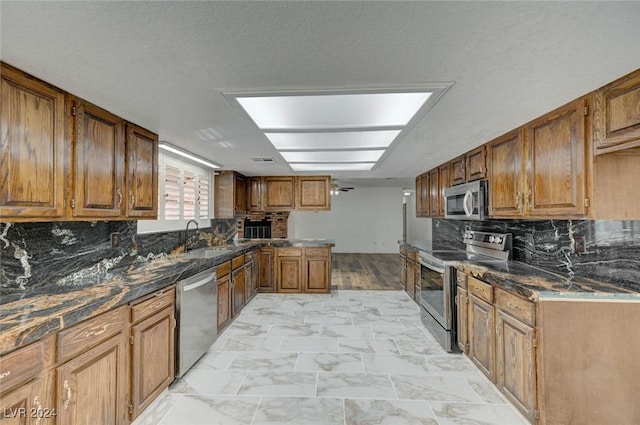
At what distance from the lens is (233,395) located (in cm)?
213

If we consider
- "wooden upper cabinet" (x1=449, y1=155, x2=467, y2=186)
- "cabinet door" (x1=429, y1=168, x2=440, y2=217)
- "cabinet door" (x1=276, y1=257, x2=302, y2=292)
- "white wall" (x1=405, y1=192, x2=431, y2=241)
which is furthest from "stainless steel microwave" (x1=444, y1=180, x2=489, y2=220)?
"white wall" (x1=405, y1=192, x2=431, y2=241)

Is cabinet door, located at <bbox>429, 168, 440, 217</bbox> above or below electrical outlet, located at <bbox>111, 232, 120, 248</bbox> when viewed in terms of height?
above

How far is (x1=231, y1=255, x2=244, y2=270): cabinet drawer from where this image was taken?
11.8ft

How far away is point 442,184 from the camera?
4.16m

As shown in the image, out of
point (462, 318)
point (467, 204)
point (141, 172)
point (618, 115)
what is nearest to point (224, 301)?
point (141, 172)

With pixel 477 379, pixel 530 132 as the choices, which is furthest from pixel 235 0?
pixel 477 379

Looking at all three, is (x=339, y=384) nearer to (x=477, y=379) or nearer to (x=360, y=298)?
(x=477, y=379)

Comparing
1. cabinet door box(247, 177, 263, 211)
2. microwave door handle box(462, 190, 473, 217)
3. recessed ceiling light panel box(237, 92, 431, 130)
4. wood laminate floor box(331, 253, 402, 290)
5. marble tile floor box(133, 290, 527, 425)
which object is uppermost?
recessed ceiling light panel box(237, 92, 431, 130)

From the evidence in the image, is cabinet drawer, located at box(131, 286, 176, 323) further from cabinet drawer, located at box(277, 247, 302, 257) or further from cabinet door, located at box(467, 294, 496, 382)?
cabinet drawer, located at box(277, 247, 302, 257)

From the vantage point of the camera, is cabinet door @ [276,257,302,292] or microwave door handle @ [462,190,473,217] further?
cabinet door @ [276,257,302,292]

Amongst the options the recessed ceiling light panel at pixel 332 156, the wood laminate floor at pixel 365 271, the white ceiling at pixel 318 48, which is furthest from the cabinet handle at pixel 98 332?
the wood laminate floor at pixel 365 271

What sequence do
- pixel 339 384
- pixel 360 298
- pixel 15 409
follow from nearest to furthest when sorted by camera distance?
pixel 15 409, pixel 339 384, pixel 360 298

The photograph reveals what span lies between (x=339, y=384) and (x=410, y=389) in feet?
1.84

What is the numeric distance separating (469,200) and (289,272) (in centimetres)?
305
